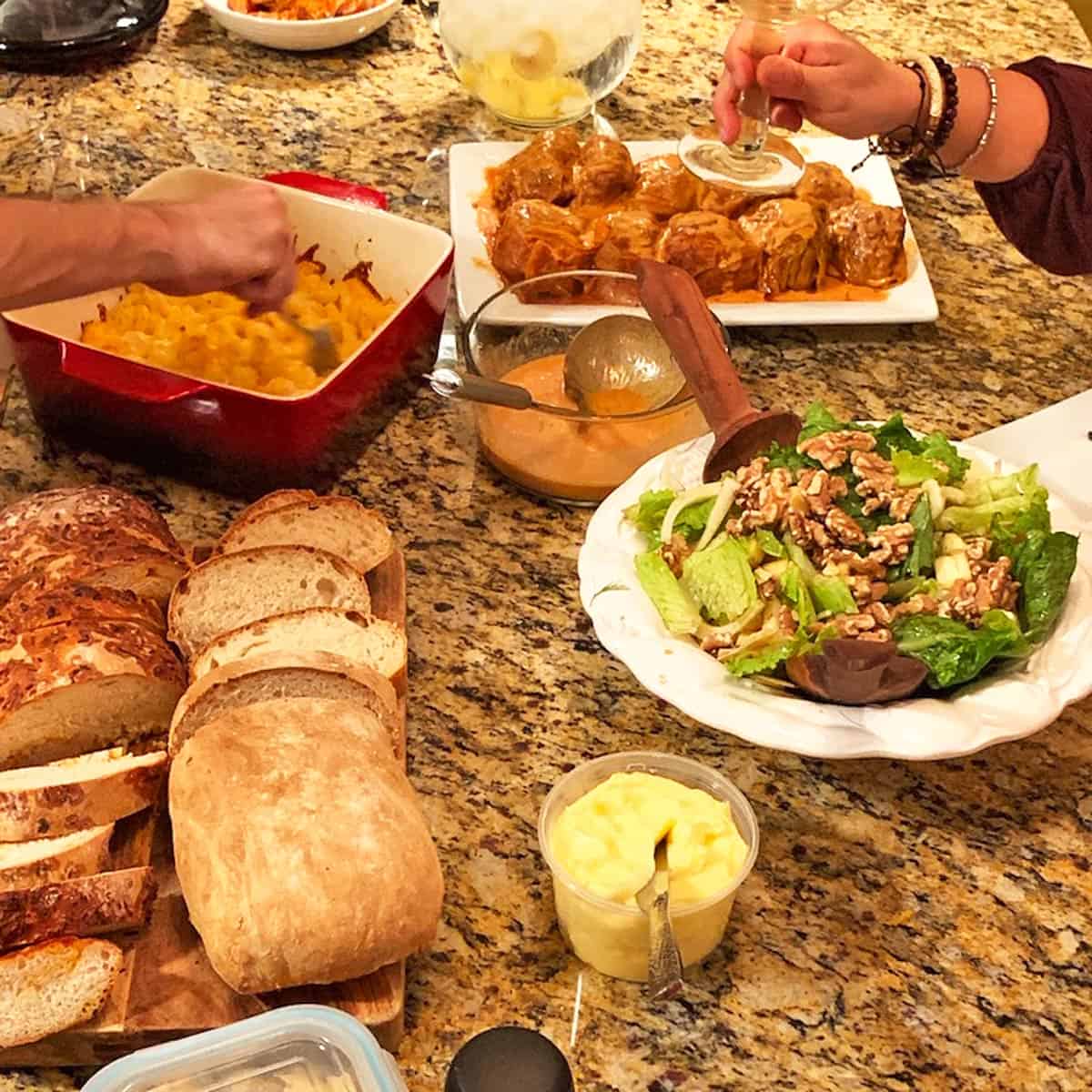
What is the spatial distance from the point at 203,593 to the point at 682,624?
1.50 ft

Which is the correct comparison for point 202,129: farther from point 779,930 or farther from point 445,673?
point 779,930

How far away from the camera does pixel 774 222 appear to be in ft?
6.45

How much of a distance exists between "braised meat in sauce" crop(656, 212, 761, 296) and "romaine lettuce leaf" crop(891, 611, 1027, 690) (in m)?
0.73

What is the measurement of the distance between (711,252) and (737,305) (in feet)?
0.25

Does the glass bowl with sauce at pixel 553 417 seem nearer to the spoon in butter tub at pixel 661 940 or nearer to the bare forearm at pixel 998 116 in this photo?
the bare forearm at pixel 998 116

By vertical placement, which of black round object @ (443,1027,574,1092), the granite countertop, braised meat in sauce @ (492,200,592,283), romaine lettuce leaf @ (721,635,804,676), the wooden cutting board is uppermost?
black round object @ (443,1027,574,1092)

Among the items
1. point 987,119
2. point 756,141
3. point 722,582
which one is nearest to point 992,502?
point 722,582

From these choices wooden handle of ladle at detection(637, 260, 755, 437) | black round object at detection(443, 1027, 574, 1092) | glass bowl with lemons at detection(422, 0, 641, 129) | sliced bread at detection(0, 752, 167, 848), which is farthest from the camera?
glass bowl with lemons at detection(422, 0, 641, 129)

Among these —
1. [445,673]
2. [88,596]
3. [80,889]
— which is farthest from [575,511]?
[80,889]

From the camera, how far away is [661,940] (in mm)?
1127

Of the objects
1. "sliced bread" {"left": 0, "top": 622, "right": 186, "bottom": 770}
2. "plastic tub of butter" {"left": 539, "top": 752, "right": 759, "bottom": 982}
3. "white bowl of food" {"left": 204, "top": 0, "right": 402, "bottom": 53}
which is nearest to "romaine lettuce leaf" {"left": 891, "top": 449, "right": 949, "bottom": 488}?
"plastic tub of butter" {"left": 539, "top": 752, "right": 759, "bottom": 982}

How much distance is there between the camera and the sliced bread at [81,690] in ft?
4.22

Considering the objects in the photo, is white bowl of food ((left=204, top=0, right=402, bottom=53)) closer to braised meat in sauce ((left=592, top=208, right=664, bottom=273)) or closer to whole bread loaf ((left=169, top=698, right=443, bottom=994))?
braised meat in sauce ((left=592, top=208, right=664, bottom=273))

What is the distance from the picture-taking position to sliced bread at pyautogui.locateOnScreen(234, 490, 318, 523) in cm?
152
